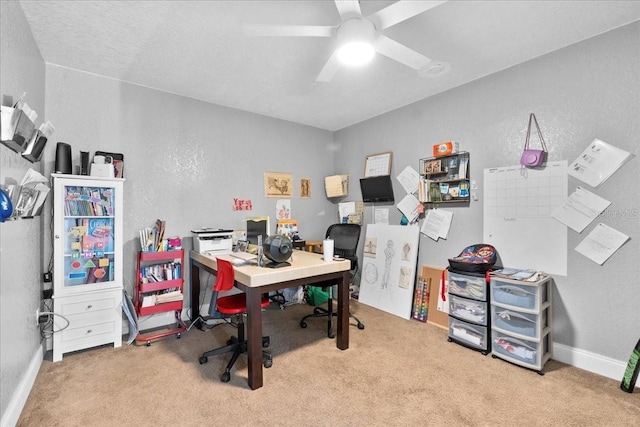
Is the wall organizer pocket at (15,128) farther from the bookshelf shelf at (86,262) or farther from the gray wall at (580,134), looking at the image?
the gray wall at (580,134)

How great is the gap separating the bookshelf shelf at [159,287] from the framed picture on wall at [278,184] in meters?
1.37

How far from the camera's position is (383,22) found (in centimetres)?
163

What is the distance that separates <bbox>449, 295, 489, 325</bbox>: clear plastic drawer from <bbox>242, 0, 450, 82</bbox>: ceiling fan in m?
2.03

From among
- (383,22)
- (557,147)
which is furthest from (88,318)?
(557,147)

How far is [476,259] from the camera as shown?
8.35 ft

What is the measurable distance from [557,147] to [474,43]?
110 cm

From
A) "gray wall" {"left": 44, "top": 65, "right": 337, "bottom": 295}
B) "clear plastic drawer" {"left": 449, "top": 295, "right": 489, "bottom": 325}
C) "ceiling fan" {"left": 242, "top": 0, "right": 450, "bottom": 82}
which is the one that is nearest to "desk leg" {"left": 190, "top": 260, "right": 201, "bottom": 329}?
"gray wall" {"left": 44, "top": 65, "right": 337, "bottom": 295}

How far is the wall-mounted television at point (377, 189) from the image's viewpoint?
361 cm

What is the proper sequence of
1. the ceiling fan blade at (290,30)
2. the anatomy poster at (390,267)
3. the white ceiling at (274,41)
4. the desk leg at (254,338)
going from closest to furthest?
the ceiling fan blade at (290,30), the white ceiling at (274,41), the desk leg at (254,338), the anatomy poster at (390,267)

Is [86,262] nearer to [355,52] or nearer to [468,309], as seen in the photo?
[355,52]

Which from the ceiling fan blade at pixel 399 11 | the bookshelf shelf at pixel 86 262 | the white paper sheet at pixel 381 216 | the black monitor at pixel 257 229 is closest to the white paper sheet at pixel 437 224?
the white paper sheet at pixel 381 216

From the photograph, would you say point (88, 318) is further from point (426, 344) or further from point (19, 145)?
point (426, 344)

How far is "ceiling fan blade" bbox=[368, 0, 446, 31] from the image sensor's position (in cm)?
143

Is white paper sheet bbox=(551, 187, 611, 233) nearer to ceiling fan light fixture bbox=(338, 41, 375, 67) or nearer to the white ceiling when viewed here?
the white ceiling
